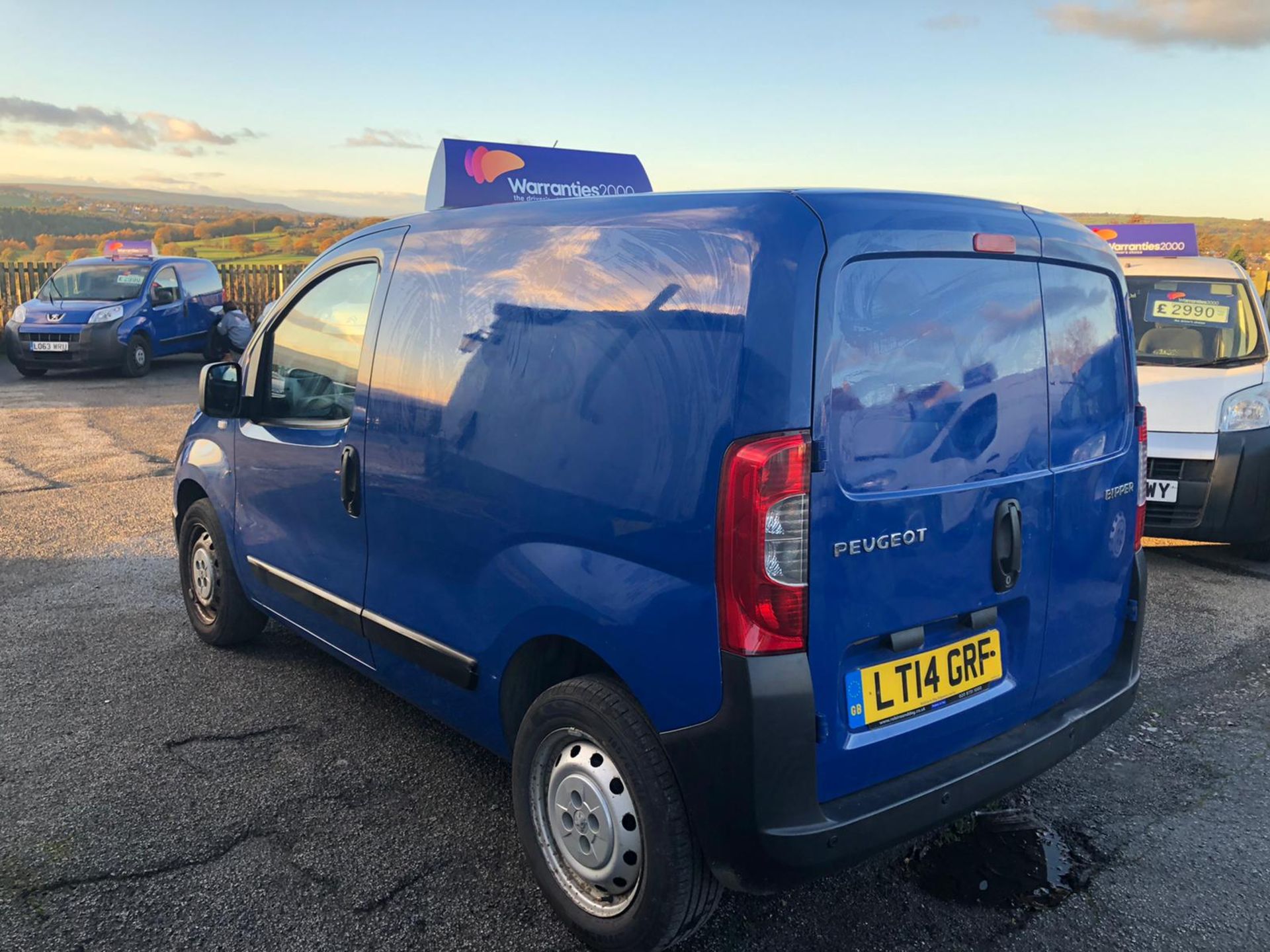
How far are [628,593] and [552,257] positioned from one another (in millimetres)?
933

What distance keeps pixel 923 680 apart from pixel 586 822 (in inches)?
36.0

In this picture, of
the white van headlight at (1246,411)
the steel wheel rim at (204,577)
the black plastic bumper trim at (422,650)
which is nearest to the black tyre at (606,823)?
the black plastic bumper trim at (422,650)

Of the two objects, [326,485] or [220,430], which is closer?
[326,485]

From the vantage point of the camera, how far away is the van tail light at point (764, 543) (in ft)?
7.10

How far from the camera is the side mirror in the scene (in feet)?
13.4

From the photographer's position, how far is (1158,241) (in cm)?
797

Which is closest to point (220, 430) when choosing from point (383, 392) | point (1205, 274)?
point (383, 392)

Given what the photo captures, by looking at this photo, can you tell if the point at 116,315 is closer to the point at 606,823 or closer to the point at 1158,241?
the point at 1158,241

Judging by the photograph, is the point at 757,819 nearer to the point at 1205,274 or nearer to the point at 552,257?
the point at 552,257

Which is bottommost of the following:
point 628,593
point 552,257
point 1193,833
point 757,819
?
point 1193,833

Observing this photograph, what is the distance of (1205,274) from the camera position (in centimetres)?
713

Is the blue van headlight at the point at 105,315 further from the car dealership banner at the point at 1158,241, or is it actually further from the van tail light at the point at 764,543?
the van tail light at the point at 764,543

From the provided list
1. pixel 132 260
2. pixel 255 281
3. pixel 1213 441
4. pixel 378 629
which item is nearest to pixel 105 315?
pixel 132 260

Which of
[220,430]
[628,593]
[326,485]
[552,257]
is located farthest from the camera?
[220,430]
